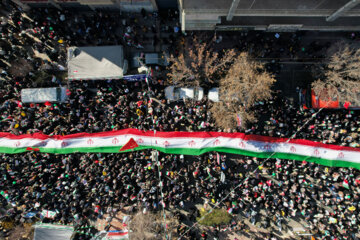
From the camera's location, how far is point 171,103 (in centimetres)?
2155

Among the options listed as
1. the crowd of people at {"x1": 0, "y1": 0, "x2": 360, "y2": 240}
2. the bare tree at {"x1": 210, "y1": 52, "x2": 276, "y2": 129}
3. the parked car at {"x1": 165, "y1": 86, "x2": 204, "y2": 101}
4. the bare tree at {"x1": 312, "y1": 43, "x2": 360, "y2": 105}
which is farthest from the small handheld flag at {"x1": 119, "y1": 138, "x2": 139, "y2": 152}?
the bare tree at {"x1": 312, "y1": 43, "x2": 360, "y2": 105}

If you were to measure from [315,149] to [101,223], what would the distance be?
22.6m

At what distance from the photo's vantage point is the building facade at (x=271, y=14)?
15.3 metres

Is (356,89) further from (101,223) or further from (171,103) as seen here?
(101,223)

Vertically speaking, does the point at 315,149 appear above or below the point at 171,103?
below

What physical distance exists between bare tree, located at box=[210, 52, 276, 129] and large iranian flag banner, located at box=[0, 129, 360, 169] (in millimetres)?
1745

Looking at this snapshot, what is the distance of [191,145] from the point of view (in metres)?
20.2

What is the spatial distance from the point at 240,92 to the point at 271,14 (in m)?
→ 6.66

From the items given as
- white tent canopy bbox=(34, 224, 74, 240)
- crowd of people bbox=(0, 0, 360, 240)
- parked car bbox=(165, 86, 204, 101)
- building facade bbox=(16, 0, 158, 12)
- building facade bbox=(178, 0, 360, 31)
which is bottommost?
white tent canopy bbox=(34, 224, 74, 240)

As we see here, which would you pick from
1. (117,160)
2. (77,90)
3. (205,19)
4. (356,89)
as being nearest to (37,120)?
A: (77,90)

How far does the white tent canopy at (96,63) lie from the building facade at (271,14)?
24.1ft

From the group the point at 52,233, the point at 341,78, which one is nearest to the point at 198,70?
the point at 341,78

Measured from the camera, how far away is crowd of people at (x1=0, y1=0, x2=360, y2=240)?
65.0ft

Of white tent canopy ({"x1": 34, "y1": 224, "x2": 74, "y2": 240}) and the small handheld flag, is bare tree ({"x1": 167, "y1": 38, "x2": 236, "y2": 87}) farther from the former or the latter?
white tent canopy ({"x1": 34, "y1": 224, "x2": 74, "y2": 240})
